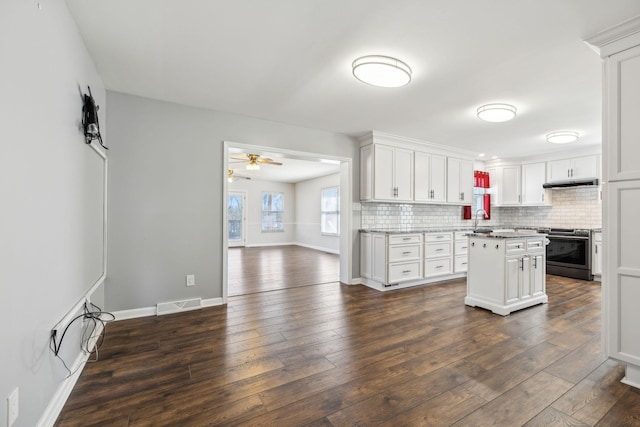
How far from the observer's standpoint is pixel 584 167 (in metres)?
5.54

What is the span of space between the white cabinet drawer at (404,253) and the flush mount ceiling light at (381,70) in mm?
2583

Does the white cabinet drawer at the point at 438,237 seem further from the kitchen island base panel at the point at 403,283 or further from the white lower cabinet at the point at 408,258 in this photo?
the kitchen island base panel at the point at 403,283

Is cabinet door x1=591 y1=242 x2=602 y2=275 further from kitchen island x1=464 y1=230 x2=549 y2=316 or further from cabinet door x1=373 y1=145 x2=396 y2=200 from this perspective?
cabinet door x1=373 y1=145 x2=396 y2=200

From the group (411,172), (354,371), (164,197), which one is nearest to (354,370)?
(354,371)

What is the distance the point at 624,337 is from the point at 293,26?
10.2 ft

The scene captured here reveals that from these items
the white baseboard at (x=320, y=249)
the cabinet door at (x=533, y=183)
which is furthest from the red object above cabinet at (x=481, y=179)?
the white baseboard at (x=320, y=249)

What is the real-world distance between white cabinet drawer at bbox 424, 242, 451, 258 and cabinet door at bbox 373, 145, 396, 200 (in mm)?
1007

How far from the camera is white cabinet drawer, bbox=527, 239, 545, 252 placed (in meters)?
3.70

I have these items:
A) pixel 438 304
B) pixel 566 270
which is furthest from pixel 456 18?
pixel 566 270

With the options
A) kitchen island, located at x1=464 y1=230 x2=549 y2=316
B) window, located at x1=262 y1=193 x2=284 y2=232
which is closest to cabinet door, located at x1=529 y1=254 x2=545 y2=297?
kitchen island, located at x1=464 y1=230 x2=549 y2=316

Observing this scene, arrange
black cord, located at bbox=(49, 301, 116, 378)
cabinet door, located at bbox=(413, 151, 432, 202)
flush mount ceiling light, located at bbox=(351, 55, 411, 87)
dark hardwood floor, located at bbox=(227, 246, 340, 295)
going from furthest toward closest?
cabinet door, located at bbox=(413, 151, 432, 202)
dark hardwood floor, located at bbox=(227, 246, 340, 295)
flush mount ceiling light, located at bbox=(351, 55, 411, 87)
black cord, located at bbox=(49, 301, 116, 378)

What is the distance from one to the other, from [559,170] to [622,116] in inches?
185

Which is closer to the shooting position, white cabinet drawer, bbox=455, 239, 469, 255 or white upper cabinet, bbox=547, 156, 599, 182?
white cabinet drawer, bbox=455, 239, 469, 255

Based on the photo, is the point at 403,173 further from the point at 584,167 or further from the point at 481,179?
the point at 584,167
